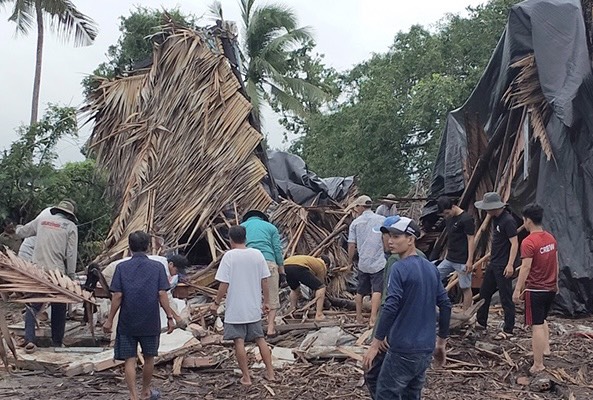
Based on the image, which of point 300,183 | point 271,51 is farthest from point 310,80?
point 300,183

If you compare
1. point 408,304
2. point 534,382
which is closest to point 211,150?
point 534,382

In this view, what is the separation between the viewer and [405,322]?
15.7ft

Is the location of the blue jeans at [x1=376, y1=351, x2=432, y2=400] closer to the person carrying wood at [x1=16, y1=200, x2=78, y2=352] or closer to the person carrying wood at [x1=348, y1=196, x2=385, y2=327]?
the person carrying wood at [x1=348, y1=196, x2=385, y2=327]

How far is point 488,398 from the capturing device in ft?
21.3

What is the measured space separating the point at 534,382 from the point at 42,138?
10574mm

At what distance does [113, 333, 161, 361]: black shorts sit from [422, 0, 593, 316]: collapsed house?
611 centimetres

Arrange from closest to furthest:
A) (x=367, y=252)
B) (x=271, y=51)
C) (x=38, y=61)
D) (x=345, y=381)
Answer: (x=345, y=381) → (x=367, y=252) → (x=38, y=61) → (x=271, y=51)

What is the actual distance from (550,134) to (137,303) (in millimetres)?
7439

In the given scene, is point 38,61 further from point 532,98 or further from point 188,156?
point 532,98

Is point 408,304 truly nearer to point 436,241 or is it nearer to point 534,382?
point 534,382

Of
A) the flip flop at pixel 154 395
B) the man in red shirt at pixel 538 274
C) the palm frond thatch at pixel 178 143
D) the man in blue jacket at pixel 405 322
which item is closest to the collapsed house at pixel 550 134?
the man in red shirt at pixel 538 274

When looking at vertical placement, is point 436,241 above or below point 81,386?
above

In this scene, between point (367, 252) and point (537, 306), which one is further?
point (367, 252)

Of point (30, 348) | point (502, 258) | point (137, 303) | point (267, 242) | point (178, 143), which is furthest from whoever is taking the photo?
point (178, 143)
